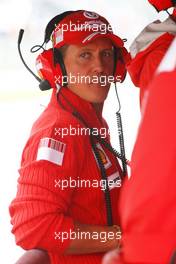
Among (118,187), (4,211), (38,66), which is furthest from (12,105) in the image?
(118,187)

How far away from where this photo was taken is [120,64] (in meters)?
1.57

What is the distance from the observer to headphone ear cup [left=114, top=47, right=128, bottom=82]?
154 centimetres

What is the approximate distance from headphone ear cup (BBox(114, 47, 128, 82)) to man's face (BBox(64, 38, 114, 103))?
0.02 metres

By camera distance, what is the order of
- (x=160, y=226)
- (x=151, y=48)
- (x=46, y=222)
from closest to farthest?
(x=160, y=226) < (x=151, y=48) < (x=46, y=222)

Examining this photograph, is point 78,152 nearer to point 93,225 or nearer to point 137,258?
point 93,225

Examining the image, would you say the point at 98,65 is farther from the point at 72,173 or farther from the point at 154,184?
the point at 154,184

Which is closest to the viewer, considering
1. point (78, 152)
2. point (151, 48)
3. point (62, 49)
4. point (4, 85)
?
point (151, 48)

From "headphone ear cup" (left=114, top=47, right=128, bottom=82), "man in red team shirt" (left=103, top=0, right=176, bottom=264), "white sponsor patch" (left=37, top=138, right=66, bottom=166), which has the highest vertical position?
"man in red team shirt" (left=103, top=0, right=176, bottom=264)

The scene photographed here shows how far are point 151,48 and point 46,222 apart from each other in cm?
45

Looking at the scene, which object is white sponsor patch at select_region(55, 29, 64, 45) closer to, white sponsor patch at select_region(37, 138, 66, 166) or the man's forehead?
the man's forehead

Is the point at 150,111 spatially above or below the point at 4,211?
above

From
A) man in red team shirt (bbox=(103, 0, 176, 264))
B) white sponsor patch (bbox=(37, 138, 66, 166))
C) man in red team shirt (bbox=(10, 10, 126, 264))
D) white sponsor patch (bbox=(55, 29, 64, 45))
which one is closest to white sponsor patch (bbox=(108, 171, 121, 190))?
man in red team shirt (bbox=(10, 10, 126, 264))

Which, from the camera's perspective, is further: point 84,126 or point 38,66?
point 38,66

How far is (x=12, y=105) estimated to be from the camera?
17.4ft
